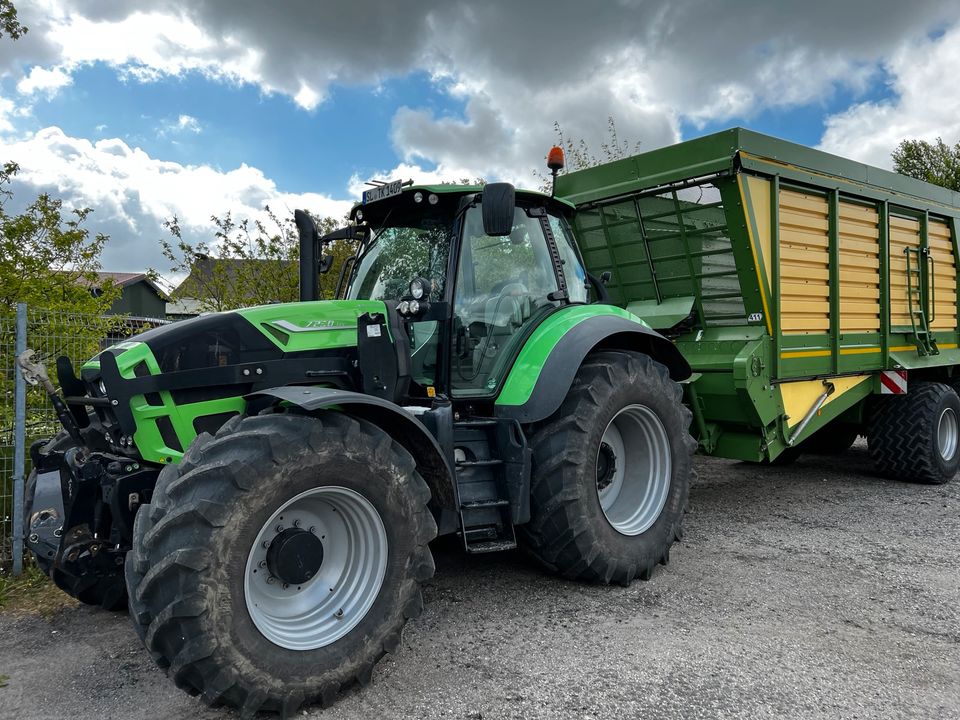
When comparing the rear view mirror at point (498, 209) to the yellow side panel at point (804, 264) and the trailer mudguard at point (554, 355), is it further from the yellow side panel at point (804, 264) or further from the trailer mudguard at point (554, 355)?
the yellow side panel at point (804, 264)

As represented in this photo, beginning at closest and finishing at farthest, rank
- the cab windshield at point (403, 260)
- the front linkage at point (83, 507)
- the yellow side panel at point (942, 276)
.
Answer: the front linkage at point (83, 507) → the cab windshield at point (403, 260) → the yellow side panel at point (942, 276)

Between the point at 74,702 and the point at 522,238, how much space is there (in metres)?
3.14

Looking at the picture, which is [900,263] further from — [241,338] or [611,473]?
[241,338]

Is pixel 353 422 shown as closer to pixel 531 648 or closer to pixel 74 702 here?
pixel 531 648

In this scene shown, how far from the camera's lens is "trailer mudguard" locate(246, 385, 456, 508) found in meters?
2.91

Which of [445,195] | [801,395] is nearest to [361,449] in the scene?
[445,195]

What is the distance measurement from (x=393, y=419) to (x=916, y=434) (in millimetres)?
5855

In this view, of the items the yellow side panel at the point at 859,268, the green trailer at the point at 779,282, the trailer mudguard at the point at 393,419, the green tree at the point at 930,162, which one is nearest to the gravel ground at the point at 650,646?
the trailer mudguard at the point at 393,419

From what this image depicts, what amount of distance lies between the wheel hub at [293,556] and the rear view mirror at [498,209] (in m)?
1.63

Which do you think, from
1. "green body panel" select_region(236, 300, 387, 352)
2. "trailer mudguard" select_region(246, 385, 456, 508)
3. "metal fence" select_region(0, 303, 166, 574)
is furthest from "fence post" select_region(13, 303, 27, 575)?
"trailer mudguard" select_region(246, 385, 456, 508)

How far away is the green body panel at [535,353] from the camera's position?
154 inches

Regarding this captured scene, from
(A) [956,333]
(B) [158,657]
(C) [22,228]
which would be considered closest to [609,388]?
(B) [158,657]

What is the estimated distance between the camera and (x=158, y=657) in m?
2.59

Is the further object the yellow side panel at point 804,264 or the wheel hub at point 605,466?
the yellow side panel at point 804,264
